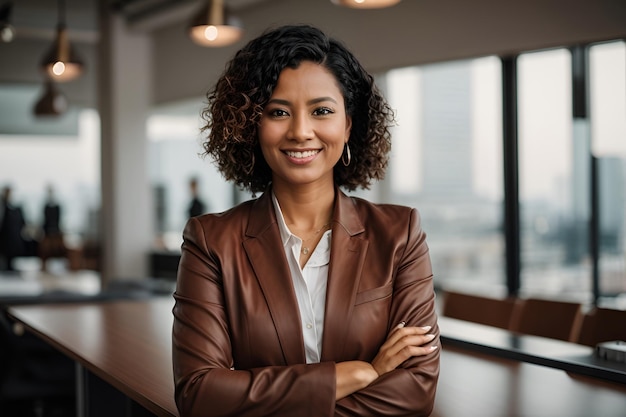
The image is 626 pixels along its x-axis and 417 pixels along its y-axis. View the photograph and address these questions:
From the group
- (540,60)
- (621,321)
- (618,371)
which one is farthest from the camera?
(540,60)

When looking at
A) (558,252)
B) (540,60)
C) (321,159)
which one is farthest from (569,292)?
(321,159)

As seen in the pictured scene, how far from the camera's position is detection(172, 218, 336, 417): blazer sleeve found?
1.84 metres

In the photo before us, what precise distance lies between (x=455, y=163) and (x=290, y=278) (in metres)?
6.36

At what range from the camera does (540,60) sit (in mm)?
6828

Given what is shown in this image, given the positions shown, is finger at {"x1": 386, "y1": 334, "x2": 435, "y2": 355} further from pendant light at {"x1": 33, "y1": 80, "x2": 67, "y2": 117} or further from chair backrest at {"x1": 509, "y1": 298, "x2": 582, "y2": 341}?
pendant light at {"x1": 33, "y1": 80, "x2": 67, "y2": 117}

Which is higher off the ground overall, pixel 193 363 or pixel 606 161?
pixel 606 161

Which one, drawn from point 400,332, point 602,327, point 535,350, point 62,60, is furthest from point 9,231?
point 400,332

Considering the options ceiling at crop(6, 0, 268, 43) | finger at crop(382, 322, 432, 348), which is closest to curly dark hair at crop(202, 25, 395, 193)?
finger at crop(382, 322, 432, 348)

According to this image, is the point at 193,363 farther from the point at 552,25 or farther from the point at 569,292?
the point at 569,292

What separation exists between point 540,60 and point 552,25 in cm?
102

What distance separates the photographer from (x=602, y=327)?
144 inches

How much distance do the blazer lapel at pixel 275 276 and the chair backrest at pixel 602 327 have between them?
204 centimetres

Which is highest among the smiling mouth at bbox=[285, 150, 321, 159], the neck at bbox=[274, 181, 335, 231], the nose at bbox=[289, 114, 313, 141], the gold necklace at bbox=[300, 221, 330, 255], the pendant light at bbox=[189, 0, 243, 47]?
the pendant light at bbox=[189, 0, 243, 47]

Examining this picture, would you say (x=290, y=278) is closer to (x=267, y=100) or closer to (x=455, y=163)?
(x=267, y=100)
